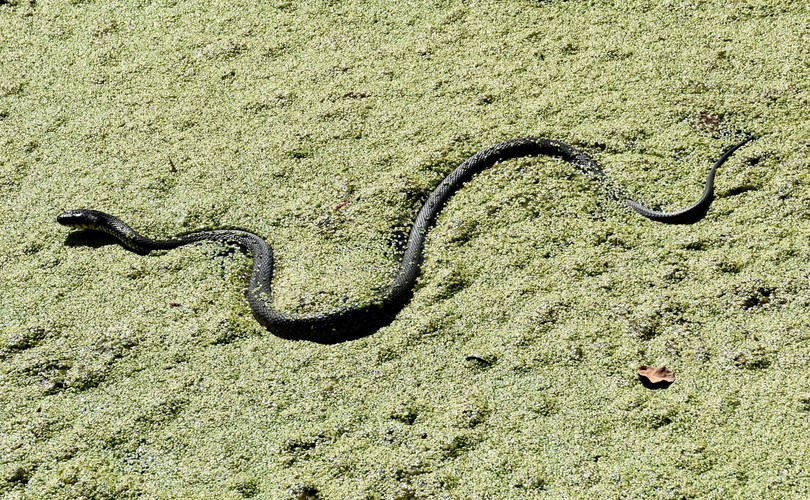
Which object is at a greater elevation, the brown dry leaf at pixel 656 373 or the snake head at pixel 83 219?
the snake head at pixel 83 219

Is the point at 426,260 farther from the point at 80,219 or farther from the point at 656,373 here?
the point at 80,219

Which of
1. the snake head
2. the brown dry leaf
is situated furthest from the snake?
the brown dry leaf

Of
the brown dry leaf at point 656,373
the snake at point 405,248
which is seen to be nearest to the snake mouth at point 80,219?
the snake at point 405,248

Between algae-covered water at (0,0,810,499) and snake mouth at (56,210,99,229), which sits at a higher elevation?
snake mouth at (56,210,99,229)

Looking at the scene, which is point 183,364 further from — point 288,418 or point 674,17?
point 674,17

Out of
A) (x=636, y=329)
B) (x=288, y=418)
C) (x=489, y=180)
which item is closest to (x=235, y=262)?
(x=288, y=418)

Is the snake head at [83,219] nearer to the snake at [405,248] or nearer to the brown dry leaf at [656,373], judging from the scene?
the snake at [405,248]

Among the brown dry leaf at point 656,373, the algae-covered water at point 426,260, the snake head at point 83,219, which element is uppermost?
the snake head at point 83,219

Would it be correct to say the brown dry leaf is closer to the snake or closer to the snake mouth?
the snake
